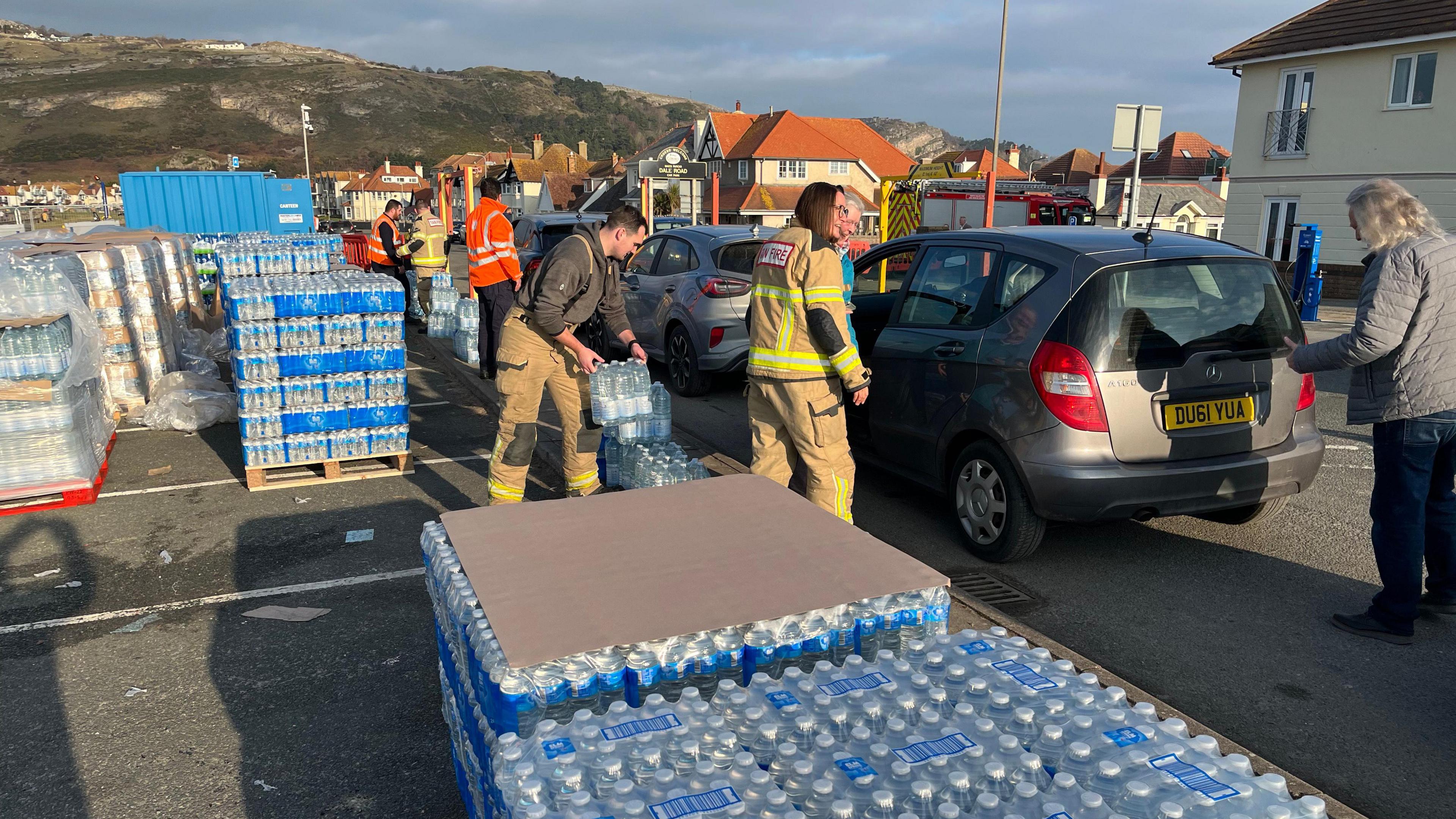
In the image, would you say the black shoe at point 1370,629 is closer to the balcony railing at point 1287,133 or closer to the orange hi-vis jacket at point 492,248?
the orange hi-vis jacket at point 492,248

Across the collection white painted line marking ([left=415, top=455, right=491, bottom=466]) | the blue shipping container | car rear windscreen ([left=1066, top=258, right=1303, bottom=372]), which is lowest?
white painted line marking ([left=415, top=455, right=491, bottom=466])

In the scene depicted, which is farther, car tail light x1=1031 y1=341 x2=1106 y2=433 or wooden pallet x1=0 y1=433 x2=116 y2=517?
wooden pallet x1=0 y1=433 x2=116 y2=517

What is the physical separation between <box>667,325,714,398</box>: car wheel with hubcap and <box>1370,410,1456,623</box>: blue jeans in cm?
591

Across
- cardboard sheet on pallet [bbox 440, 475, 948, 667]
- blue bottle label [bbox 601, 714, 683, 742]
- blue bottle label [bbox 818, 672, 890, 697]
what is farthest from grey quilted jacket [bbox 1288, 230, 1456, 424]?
blue bottle label [bbox 601, 714, 683, 742]

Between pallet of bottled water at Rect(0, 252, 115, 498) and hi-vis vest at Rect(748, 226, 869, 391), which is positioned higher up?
hi-vis vest at Rect(748, 226, 869, 391)

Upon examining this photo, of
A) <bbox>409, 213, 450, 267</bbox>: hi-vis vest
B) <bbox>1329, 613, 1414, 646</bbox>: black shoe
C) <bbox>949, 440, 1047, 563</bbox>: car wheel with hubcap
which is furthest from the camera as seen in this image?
<bbox>409, 213, 450, 267</bbox>: hi-vis vest

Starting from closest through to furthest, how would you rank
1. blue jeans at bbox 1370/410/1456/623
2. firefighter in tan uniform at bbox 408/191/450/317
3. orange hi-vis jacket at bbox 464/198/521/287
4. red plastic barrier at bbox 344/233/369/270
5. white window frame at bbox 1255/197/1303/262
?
blue jeans at bbox 1370/410/1456/623 → orange hi-vis jacket at bbox 464/198/521/287 → firefighter in tan uniform at bbox 408/191/450/317 → red plastic barrier at bbox 344/233/369/270 → white window frame at bbox 1255/197/1303/262

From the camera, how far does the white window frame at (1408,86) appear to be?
20.3 meters

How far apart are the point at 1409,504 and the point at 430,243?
14860 mm

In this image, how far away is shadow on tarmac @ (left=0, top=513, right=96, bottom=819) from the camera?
3117 millimetres

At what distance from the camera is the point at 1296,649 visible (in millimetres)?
4113

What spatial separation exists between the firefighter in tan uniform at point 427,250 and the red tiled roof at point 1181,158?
58639 mm

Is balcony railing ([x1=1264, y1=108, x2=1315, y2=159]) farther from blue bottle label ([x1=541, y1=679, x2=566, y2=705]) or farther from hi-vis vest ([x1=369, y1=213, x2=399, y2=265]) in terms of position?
blue bottle label ([x1=541, y1=679, x2=566, y2=705])

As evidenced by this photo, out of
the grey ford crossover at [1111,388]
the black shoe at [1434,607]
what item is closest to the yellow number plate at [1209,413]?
the grey ford crossover at [1111,388]
